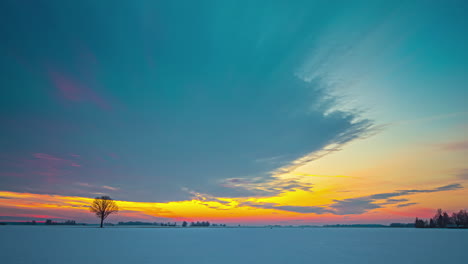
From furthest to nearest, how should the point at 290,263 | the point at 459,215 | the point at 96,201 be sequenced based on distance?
the point at 459,215, the point at 96,201, the point at 290,263

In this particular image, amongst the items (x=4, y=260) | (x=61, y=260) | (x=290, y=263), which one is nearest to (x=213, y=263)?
(x=290, y=263)

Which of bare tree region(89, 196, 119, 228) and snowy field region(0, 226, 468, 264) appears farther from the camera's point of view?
bare tree region(89, 196, 119, 228)

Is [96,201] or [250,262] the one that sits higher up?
[96,201]

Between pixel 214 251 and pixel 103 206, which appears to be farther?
pixel 103 206

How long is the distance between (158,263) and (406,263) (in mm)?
18617

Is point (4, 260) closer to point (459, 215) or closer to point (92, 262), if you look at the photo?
point (92, 262)

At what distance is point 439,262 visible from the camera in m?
22.2

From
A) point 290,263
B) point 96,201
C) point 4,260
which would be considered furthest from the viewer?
point 96,201

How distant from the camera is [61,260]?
2112cm

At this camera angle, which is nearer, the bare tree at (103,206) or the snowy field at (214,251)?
the snowy field at (214,251)

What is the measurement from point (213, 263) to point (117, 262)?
6.94 metres

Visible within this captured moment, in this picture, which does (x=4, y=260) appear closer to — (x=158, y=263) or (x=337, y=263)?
(x=158, y=263)

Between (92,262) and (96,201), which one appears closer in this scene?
(92,262)

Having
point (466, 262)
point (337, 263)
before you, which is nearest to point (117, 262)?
point (337, 263)
